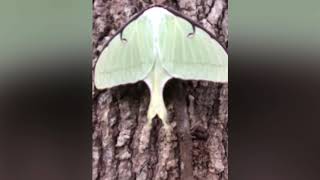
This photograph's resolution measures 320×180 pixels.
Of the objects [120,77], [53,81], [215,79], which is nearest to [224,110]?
[215,79]

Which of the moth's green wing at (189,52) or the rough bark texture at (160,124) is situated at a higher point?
the moth's green wing at (189,52)

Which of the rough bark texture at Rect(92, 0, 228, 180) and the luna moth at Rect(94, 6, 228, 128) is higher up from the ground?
the luna moth at Rect(94, 6, 228, 128)

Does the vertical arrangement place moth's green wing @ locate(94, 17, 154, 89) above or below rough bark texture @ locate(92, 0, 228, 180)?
above

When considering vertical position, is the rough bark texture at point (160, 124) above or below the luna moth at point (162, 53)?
below

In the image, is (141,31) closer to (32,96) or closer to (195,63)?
(195,63)
